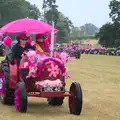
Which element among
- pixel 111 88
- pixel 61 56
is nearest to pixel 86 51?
pixel 111 88

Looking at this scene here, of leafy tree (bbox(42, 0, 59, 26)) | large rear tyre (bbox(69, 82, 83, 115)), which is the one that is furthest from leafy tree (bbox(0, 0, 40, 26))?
large rear tyre (bbox(69, 82, 83, 115))

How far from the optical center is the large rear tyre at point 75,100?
1003 centimetres

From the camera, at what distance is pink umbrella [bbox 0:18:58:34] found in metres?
11.1

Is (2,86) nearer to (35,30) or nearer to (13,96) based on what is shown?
(13,96)

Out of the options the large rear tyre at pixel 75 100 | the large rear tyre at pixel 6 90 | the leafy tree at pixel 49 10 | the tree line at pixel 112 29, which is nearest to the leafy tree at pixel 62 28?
the leafy tree at pixel 49 10

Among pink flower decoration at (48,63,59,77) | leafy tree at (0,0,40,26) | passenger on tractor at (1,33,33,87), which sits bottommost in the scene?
pink flower decoration at (48,63,59,77)

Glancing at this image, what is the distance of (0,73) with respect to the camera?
39.1 feet

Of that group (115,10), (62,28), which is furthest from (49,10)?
(115,10)

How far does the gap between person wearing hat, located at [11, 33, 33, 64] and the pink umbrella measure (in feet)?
0.55

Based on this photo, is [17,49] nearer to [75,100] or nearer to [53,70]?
[53,70]

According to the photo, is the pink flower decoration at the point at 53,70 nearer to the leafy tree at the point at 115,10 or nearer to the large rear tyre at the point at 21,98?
the large rear tyre at the point at 21,98

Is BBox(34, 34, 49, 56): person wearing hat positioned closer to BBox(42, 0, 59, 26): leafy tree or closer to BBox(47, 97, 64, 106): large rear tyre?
BBox(47, 97, 64, 106): large rear tyre

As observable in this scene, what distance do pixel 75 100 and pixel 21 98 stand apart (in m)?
1.19

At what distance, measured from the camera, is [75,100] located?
33.3 feet
